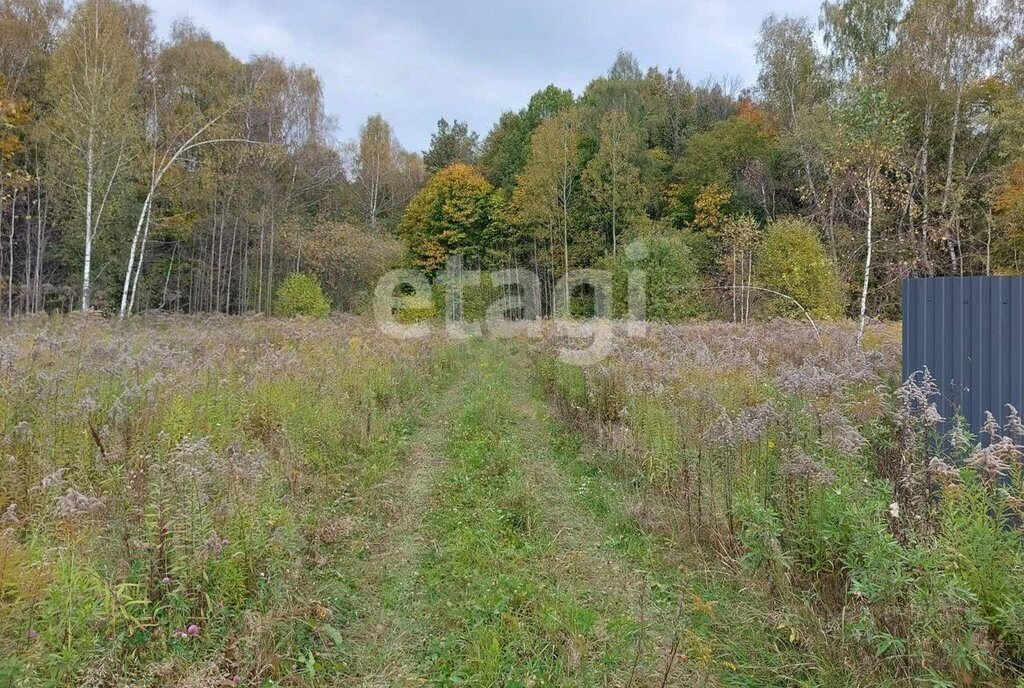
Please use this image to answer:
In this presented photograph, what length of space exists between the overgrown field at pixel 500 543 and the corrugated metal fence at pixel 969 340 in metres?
0.21

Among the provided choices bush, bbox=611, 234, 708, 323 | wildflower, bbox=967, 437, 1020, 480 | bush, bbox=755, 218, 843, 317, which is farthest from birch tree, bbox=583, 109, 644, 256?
wildflower, bbox=967, 437, 1020, 480

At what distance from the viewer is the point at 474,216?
34.7 metres

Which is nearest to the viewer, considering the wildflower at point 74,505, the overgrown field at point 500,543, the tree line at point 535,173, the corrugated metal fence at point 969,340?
the overgrown field at point 500,543

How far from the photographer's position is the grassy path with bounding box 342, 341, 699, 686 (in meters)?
2.78

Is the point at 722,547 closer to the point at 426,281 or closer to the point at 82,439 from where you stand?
the point at 82,439

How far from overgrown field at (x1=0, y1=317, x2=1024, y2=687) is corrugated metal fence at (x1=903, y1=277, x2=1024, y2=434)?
21 centimetres

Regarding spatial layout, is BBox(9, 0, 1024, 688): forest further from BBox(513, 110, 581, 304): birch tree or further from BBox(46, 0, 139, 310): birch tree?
BBox(513, 110, 581, 304): birch tree

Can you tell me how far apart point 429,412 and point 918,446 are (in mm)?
6441

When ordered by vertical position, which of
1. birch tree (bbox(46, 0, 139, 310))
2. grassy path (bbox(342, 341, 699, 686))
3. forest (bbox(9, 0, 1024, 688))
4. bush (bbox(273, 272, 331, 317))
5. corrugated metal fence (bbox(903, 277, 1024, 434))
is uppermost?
birch tree (bbox(46, 0, 139, 310))

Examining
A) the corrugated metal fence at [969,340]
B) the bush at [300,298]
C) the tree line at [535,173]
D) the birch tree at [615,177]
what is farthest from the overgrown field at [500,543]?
the birch tree at [615,177]

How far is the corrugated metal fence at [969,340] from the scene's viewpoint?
11.1 ft

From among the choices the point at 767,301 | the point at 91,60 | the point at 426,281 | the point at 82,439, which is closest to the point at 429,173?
the point at 426,281

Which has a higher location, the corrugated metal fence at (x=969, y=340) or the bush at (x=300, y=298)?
the bush at (x=300, y=298)

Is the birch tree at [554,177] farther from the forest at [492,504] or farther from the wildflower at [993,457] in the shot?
the wildflower at [993,457]
